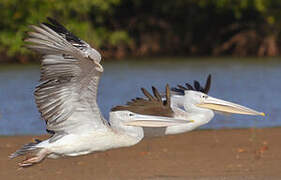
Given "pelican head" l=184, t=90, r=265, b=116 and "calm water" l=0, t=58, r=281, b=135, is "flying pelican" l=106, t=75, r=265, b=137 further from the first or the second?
"calm water" l=0, t=58, r=281, b=135

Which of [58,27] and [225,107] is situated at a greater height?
[58,27]

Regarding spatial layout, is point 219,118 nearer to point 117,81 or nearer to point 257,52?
point 117,81

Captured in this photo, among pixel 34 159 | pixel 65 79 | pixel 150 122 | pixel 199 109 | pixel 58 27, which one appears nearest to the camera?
pixel 58 27

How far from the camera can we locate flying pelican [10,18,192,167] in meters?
5.34

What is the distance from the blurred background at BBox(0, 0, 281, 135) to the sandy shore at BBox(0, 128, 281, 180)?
1.68 metres

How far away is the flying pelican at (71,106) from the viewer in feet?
17.5

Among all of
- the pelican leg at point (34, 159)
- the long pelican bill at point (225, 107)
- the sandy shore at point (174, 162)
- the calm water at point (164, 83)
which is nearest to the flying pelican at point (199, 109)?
the long pelican bill at point (225, 107)

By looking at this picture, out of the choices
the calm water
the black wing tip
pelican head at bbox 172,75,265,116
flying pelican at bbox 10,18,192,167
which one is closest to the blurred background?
the calm water

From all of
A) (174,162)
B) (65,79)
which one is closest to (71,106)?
(65,79)

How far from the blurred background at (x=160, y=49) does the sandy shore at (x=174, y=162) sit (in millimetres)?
1683

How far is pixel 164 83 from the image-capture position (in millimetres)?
15859

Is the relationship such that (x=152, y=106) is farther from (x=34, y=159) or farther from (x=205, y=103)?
(x=34, y=159)

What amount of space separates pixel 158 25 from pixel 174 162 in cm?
1768

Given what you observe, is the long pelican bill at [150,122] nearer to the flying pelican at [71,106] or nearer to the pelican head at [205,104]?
the flying pelican at [71,106]
